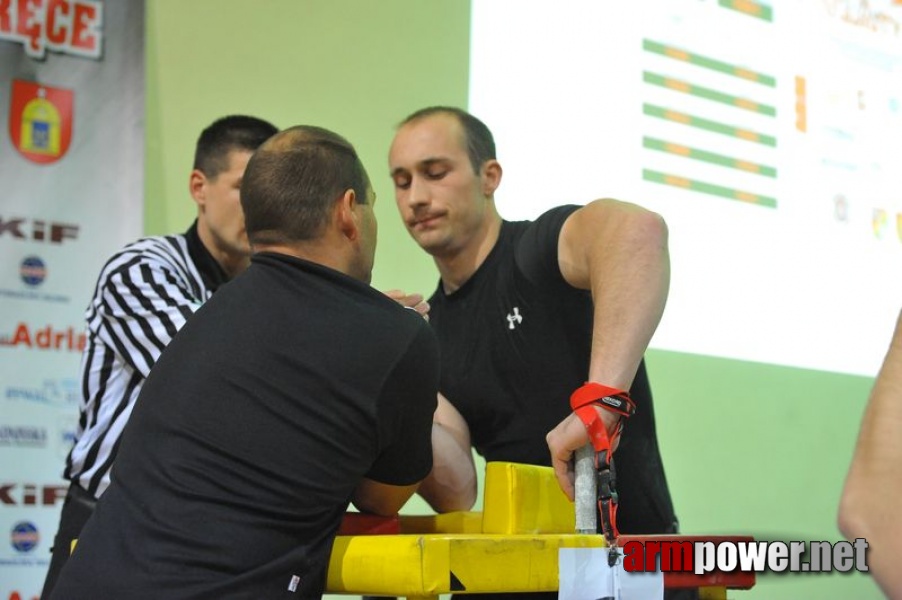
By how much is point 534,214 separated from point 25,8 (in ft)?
4.52

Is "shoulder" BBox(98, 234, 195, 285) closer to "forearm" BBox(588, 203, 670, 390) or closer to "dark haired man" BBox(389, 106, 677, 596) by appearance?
"dark haired man" BBox(389, 106, 677, 596)

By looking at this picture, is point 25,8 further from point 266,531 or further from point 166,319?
point 266,531

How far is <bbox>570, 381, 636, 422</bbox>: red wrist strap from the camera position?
4.61 ft

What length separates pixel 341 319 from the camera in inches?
48.7

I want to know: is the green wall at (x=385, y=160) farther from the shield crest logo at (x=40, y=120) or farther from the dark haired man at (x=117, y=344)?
the dark haired man at (x=117, y=344)

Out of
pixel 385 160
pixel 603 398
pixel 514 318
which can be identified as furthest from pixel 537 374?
pixel 385 160

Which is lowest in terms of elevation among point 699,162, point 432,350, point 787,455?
point 787,455

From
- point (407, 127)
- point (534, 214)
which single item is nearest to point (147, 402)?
point (407, 127)

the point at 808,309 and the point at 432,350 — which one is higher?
the point at 808,309

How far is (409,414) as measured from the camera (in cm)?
128

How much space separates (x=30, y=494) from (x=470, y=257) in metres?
1.06

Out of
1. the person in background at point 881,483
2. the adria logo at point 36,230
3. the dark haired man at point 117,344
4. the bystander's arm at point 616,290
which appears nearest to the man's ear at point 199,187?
the dark haired man at point 117,344

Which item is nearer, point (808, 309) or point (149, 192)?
point (149, 192)
